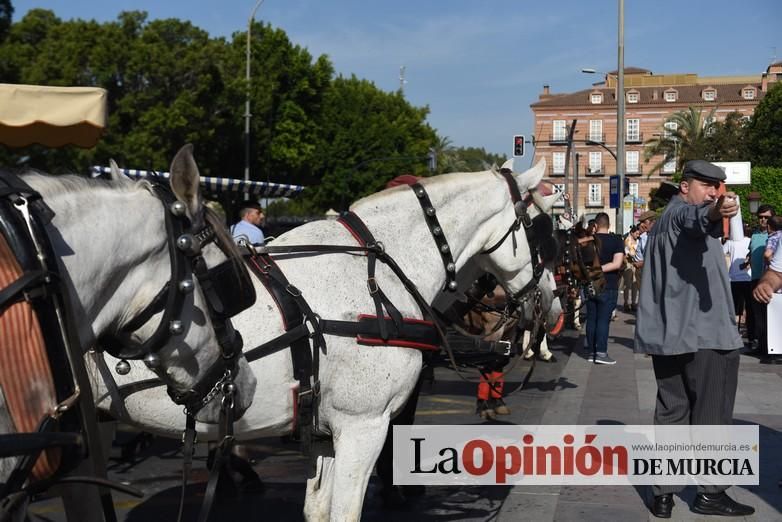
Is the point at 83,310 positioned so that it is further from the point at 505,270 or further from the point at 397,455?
the point at 397,455

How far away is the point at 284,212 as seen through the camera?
5575 centimetres

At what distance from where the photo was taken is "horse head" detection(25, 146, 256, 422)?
2.43 metres

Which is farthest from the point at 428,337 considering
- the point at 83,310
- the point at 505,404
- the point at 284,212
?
the point at 284,212

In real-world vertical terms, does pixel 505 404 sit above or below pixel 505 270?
below

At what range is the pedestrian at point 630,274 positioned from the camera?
746 inches

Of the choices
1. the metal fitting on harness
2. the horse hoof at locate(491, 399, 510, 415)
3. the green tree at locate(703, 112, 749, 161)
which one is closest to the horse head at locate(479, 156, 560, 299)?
the metal fitting on harness

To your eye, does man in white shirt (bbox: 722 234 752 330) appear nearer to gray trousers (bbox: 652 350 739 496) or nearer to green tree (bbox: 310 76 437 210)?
gray trousers (bbox: 652 350 739 496)

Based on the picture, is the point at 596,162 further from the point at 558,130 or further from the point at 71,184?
the point at 71,184

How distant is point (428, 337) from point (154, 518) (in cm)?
250

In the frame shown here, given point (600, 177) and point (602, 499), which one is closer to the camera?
point (602, 499)

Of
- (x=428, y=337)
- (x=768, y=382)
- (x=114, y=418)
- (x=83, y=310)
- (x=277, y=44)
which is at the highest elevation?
(x=277, y=44)

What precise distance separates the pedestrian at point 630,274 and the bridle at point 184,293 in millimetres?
16318

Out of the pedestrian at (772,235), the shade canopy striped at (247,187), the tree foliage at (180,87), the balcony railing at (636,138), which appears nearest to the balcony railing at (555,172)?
the balcony railing at (636,138)

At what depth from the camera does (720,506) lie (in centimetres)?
532
